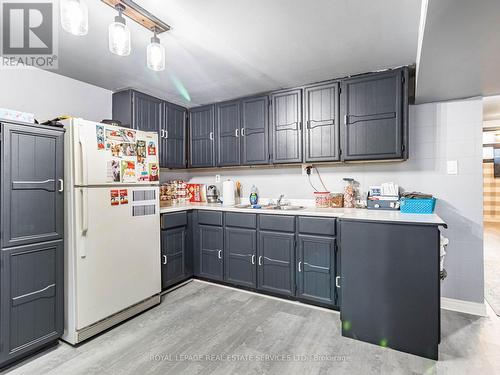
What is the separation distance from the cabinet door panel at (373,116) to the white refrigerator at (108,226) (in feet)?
6.44

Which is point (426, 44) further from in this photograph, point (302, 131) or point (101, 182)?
point (101, 182)

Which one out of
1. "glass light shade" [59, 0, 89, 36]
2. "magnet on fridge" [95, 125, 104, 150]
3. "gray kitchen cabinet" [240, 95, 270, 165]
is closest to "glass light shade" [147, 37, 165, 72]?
"glass light shade" [59, 0, 89, 36]

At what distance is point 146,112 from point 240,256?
1985mm

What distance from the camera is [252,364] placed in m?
1.78

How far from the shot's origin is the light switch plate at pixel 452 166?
254 centimetres

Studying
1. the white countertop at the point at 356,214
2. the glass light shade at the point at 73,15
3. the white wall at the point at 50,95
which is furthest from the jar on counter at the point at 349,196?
the white wall at the point at 50,95

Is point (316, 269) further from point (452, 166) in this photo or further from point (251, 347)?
point (452, 166)

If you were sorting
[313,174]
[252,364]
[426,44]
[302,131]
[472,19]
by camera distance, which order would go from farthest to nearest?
[313,174] → [302,131] → [252,364] → [426,44] → [472,19]

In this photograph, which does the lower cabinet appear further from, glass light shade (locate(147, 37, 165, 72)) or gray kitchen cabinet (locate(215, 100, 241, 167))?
gray kitchen cabinet (locate(215, 100, 241, 167))

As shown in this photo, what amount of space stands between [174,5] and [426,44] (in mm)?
1537

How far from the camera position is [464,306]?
2486mm

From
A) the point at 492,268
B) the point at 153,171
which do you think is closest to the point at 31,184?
the point at 153,171

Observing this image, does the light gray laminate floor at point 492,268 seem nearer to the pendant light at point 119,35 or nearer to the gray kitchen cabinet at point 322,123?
the gray kitchen cabinet at point 322,123

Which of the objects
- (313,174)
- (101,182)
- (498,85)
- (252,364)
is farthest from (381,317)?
(101,182)
